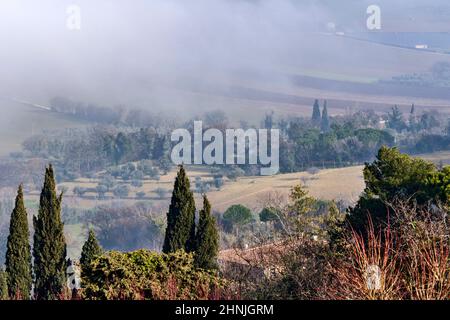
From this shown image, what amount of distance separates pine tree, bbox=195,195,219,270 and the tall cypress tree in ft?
1.15

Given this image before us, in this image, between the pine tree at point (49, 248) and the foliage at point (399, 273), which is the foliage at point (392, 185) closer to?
the foliage at point (399, 273)

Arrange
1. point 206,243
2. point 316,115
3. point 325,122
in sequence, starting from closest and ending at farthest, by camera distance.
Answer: point 206,243 → point 325,122 → point 316,115

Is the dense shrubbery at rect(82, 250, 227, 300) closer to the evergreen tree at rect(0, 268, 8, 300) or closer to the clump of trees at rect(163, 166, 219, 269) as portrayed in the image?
the evergreen tree at rect(0, 268, 8, 300)

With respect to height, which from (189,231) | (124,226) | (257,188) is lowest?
(124,226)

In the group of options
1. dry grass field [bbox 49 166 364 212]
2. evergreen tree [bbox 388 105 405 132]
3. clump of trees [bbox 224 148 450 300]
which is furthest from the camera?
evergreen tree [bbox 388 105 405 132]

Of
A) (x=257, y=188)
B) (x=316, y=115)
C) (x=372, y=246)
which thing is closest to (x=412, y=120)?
(x=316, y=115)

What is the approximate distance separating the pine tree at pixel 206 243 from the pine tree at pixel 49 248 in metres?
3.20

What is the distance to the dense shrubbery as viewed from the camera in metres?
19.7

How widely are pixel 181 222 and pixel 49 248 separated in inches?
133

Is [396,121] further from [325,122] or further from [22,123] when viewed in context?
[22,123]

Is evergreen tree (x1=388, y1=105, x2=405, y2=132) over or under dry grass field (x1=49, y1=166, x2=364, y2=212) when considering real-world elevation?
over

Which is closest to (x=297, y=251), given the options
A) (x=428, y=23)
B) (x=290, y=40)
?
(x=428, y=23)

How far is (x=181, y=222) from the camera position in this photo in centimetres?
2927

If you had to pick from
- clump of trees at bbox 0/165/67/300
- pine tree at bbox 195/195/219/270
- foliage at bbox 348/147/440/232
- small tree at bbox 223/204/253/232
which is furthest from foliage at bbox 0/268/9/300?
small tree at bbox 223/204/253/232
